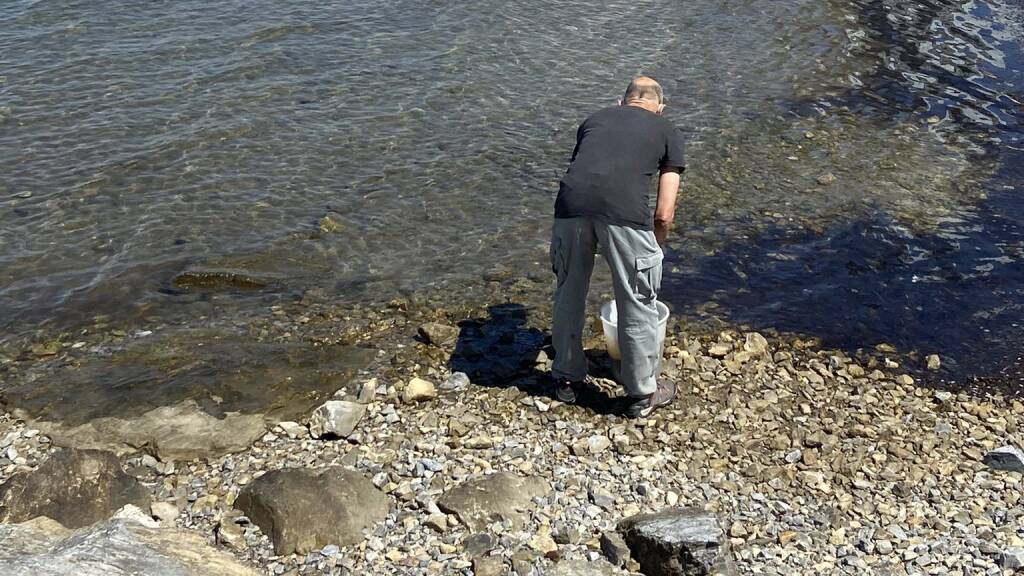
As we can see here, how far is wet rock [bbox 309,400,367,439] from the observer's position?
6.93 meters

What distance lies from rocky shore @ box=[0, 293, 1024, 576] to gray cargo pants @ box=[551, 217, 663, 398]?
38 cm

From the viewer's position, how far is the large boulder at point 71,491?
6.01 metres

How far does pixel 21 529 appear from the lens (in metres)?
5.36

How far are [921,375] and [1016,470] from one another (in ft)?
4.80

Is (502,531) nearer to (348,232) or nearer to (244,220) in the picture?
(348,232)

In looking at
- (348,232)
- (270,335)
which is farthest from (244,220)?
(270,335)

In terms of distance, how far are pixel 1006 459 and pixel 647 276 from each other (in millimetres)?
2838

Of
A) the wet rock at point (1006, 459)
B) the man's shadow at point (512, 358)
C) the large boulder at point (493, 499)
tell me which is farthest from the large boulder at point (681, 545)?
the wet rock at point (1006, 459)

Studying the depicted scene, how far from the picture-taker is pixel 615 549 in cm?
583

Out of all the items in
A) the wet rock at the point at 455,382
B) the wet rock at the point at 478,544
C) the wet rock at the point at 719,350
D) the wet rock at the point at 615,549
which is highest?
the wet rock at the point at 478,544

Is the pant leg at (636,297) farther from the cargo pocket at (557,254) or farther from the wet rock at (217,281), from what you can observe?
the wet rock at (217,281)

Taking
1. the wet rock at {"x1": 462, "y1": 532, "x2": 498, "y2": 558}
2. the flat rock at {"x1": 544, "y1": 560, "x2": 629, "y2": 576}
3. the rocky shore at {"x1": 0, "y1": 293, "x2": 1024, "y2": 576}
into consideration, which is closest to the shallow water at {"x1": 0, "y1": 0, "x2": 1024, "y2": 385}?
the rocky shore at {"x1": 0, "y1": 293, "x2": 1024, "y2": 576}

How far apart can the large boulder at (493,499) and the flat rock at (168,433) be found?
5.56 feet

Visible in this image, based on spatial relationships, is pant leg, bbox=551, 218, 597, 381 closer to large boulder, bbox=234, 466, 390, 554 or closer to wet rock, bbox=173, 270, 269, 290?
large boulder, bbox=234, 466, 390, 554
